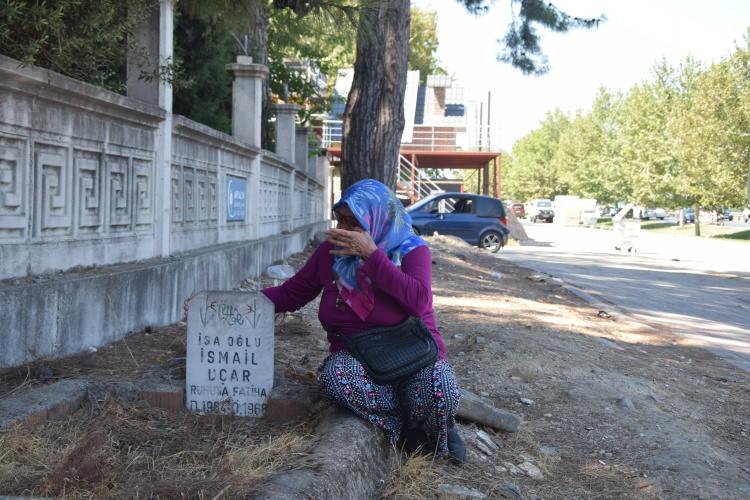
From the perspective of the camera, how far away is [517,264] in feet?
70.1

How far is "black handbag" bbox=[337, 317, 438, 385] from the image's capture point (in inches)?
161

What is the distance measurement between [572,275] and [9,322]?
1501 cm

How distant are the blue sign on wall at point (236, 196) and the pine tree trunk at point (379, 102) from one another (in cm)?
209

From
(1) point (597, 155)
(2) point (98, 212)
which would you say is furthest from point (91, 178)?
(1) point (597, 155)

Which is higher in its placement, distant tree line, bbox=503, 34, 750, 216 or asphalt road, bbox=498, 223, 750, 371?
distant tree line, bbox=503, 34, 750, 216

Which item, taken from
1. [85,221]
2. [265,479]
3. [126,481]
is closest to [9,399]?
[126,481]

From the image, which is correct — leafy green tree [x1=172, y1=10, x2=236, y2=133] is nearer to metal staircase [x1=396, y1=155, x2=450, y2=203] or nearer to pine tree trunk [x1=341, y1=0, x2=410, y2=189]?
pine tree trunk [x1=341, y1=0, x2=410, y2=189]

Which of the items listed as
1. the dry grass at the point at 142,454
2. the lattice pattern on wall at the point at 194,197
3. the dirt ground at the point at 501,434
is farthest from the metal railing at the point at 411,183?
the dry grass at the point at 142,454

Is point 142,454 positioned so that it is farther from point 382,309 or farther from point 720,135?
point 720,135

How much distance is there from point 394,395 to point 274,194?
975 cm

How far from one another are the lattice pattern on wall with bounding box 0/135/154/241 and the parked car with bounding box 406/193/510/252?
18.6 metres

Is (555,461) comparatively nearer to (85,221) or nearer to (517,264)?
(85,221)

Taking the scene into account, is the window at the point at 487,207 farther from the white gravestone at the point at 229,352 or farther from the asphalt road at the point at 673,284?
the white gravestone at the point at 229,352

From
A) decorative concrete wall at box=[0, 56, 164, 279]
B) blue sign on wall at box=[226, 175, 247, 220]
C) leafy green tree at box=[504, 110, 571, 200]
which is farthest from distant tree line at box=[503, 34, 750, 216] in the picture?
decorative concrete wall at box=[0, 56, 164, 279]
